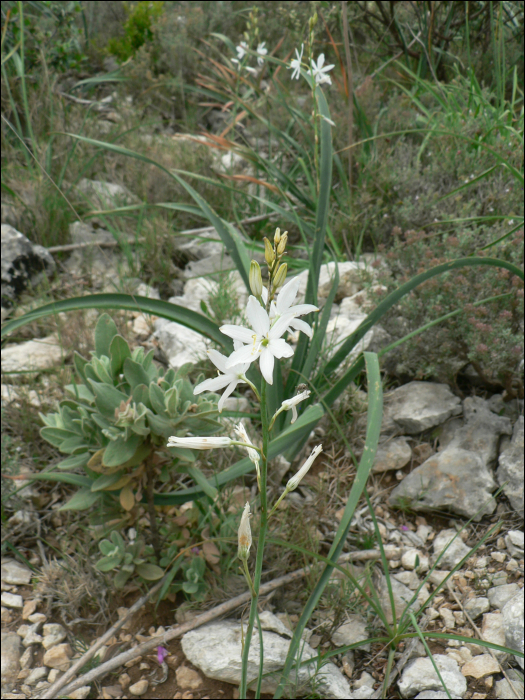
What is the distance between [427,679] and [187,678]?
683 millimetres

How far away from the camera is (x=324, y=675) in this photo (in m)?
1.50

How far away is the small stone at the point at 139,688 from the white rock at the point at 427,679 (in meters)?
0.73

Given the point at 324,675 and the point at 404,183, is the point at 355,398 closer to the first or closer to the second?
the point at 324,675

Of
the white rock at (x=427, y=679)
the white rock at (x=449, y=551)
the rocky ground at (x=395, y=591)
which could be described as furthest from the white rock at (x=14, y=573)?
the white rock at (x=449, y=551)

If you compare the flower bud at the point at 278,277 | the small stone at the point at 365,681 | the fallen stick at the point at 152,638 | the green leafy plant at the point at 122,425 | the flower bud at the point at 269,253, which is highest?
the flower bud at the point at 269,253

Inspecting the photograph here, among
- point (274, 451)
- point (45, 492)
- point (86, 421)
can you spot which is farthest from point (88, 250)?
point (274, 451)

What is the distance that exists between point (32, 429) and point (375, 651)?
5.08ft

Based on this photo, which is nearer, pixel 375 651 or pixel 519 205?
pixel 375 651

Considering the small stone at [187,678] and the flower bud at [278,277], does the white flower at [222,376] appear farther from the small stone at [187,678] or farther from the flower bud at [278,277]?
the small stone at [187,678]

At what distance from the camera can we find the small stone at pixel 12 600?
6.06 ft

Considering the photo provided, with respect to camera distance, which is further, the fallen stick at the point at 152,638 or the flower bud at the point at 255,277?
the fallen stick at the point at 152,638

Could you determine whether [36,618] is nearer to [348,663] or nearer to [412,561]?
[348,663]

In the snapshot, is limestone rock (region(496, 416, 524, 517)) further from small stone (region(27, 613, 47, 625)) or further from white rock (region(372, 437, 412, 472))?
small stone (region(27, 613, 47, 625))

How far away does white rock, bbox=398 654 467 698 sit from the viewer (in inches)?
57.8
